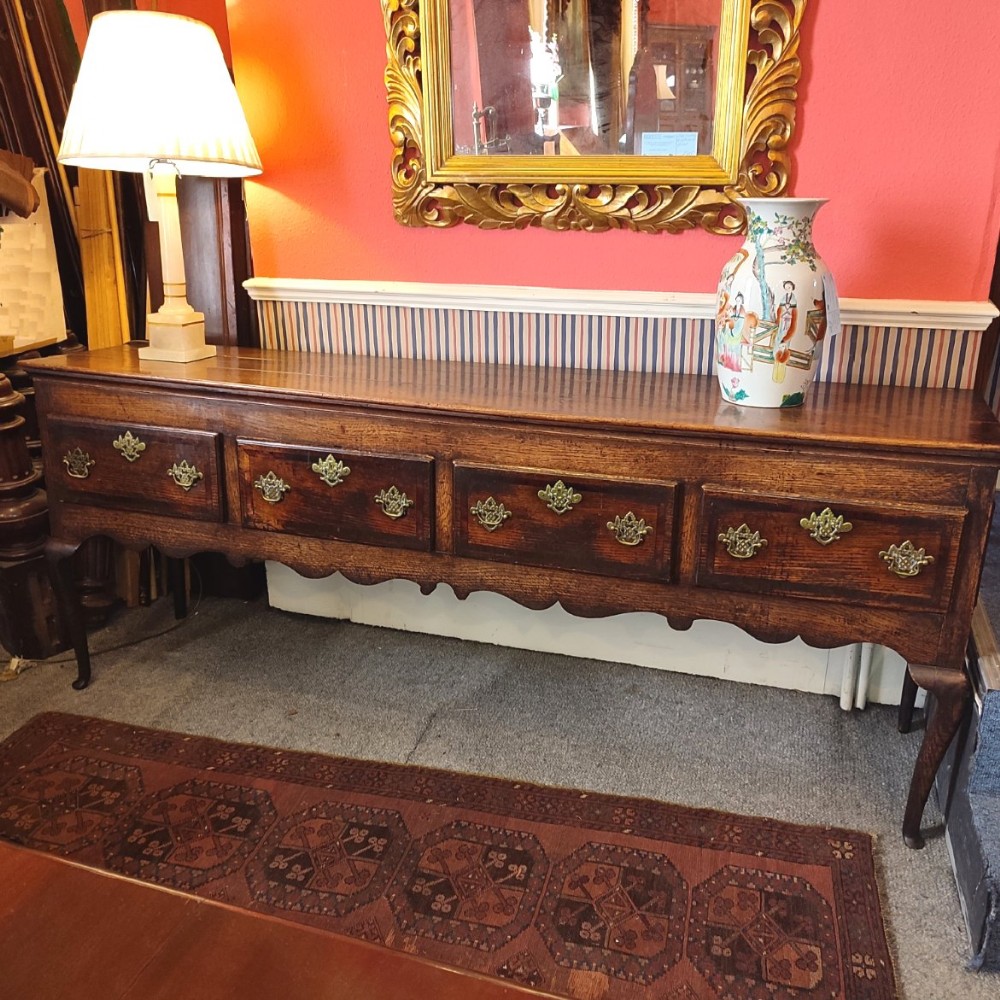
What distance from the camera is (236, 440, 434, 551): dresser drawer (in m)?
1.69

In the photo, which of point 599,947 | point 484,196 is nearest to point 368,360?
point 484,196

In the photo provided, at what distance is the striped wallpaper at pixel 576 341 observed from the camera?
5.92ft

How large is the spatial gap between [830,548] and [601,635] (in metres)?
0.82

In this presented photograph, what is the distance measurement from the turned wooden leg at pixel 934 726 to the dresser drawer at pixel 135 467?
54.4 inches

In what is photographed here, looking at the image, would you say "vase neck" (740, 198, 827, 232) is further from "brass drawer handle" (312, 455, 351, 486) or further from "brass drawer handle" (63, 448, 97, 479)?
"brass drawer handle" (63, 448, 97, 479)

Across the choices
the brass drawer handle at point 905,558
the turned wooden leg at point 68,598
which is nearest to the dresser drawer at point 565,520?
the brass drawer handle at point 905,558

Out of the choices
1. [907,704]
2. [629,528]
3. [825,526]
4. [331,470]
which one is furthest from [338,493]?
[907,704]

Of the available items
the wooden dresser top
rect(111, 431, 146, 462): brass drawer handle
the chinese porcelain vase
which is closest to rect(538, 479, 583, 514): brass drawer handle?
the wooden dresser top

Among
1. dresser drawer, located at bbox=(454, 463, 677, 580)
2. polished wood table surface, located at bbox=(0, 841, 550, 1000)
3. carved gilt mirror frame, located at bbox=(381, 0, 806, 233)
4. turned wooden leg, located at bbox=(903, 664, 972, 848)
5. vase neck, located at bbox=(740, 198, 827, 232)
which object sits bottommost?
turned wooden leg, located at bbox=(903, 664, 972, 848)

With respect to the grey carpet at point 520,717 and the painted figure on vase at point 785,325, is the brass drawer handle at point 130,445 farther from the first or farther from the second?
the painted figure on vase at point 785,325

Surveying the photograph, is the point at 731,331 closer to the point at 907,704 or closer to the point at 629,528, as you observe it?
the point at 629,528

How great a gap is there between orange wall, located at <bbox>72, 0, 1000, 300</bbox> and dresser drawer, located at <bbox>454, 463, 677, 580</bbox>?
588mm

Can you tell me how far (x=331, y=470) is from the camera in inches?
67.9

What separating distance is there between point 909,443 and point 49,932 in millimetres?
1286
